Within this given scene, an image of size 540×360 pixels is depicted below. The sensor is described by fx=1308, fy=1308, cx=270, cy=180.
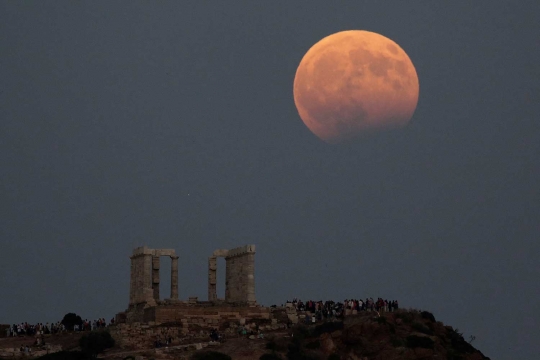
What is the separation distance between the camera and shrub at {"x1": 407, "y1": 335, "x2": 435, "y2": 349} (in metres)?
92.9

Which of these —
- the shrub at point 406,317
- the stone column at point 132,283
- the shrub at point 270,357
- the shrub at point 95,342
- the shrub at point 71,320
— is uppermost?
the stone column at point 132,283

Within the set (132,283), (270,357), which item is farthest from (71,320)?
(270,357)

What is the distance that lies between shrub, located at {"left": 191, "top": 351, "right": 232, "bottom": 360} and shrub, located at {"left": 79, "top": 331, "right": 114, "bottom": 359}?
8689 mm

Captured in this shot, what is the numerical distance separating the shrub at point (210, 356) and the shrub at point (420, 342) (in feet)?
42.6

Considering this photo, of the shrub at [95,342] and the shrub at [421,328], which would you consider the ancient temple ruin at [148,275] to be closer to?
the shrub at [95,342]

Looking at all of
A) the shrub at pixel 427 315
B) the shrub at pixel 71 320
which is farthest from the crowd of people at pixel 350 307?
the shrub at pixel 71 320

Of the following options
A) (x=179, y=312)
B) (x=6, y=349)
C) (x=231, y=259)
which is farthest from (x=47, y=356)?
(x=231, y=259)

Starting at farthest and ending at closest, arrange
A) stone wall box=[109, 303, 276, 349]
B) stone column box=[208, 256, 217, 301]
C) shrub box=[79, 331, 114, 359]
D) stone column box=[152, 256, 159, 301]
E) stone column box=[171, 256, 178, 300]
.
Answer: stone column box=[208, 256, 217, 301] → stone column box=[171, 256, 178, 300] → stone column box=[152, 256, 159, 301] → stone wall box=[109, 303, 276, 349] → shrub box=[79, 331, 114, 359]

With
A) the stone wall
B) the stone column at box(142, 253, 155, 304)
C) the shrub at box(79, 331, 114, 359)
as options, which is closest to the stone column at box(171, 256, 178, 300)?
the stone column at box(142, 253, 155, 304)

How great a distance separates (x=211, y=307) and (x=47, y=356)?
51.2ft

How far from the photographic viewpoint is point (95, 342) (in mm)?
98000

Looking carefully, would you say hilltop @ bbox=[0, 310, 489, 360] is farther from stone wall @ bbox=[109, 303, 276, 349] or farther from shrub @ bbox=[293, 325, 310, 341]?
stone wall @ bbox=[109, 303, 276, 349]

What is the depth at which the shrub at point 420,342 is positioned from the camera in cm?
9294

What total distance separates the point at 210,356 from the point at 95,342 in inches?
441
